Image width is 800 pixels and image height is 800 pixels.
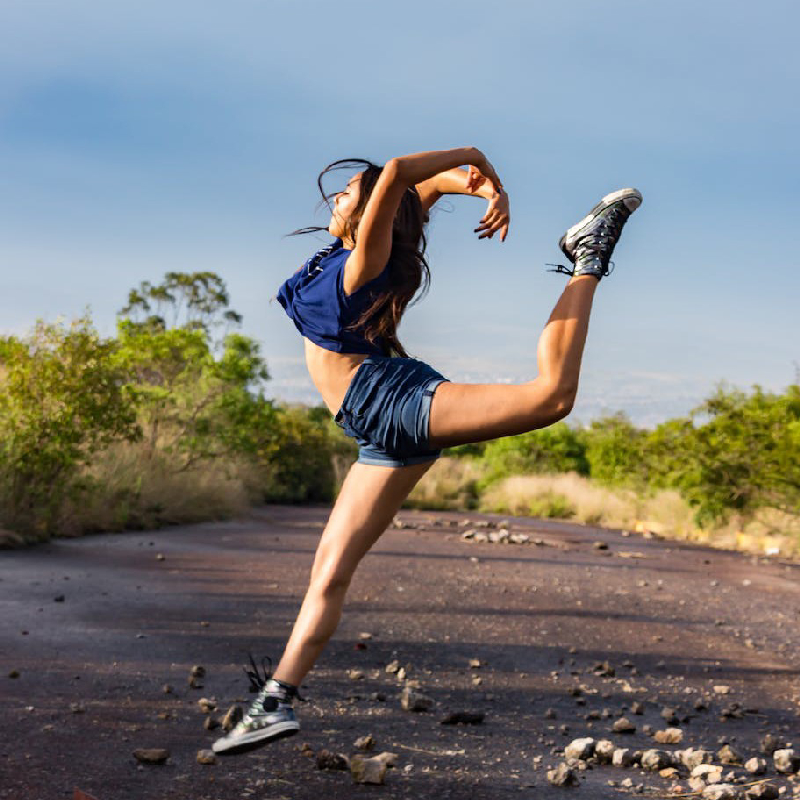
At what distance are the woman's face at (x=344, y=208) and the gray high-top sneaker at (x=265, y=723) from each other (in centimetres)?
148

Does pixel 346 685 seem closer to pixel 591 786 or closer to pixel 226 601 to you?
pixel 591 786

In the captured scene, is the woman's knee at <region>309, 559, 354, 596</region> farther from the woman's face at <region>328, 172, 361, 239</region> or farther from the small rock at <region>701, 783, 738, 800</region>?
the small rock at <region>701, 783, 738, 800</region>

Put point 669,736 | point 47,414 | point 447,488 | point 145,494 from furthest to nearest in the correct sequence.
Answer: point 447,488
point 145,494
point 47,414
point 669,736

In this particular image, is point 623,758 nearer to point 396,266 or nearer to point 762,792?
point 762,792

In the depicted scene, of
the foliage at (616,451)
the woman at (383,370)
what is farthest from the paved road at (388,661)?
the foliage at (616,451)

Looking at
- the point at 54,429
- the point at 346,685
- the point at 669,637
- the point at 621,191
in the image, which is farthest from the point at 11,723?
the point at 54,429

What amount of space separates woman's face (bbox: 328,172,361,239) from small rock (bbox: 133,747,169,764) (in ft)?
7.88

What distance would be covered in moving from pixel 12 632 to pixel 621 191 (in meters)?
5.37

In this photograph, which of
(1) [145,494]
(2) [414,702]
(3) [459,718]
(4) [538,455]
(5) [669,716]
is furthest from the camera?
(4) [538,455]

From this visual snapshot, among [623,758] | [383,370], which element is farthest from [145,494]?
[383,370]

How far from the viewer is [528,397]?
3055mm

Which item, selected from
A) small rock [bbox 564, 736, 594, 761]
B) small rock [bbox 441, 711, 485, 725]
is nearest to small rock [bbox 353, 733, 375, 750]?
small rock [bbox 441, 711, 485, 725]

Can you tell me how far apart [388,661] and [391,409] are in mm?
3917

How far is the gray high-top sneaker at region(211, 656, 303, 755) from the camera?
324cm
